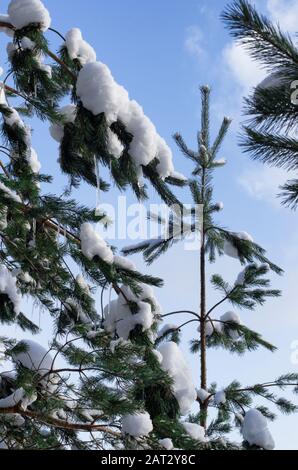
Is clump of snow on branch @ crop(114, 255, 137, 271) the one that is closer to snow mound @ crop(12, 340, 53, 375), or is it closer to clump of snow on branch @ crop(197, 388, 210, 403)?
snow mound @ crop(12, 340, 53, 375)

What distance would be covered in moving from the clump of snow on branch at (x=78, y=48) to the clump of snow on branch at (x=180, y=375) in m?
2.60

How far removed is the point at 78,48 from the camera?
4457mm

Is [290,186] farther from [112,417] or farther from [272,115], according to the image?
[112,417]

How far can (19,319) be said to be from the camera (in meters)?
5.75

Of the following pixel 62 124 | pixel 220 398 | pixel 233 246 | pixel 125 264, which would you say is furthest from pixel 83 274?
pixel 233 246

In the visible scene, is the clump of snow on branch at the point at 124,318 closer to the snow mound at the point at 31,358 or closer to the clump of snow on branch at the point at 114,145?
the snow mound at the point at 31,358

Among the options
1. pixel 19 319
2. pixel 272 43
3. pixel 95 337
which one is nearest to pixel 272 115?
pixel 272 43

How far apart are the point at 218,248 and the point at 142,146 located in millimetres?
5163

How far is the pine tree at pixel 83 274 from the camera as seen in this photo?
3.59 metres

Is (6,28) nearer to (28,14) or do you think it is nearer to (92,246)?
(28,14)

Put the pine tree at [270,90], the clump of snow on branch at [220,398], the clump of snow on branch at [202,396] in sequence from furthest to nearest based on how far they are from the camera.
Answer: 1. the clump of snow on branch at [202,396]
2. the clump of snow on branch at [220,398]
3. the pine tree at [270,90]

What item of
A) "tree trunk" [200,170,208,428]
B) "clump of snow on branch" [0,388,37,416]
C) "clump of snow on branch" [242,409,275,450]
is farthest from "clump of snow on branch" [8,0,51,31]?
"tree trunk" [200,170,208,428]

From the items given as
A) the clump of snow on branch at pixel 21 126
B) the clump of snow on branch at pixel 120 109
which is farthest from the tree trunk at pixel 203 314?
the clump of snow on branch at pixel 120 109

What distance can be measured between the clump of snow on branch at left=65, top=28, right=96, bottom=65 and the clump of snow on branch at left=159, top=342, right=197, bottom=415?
2.60 meters
